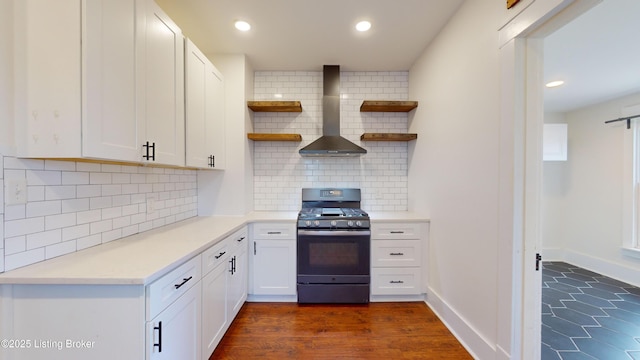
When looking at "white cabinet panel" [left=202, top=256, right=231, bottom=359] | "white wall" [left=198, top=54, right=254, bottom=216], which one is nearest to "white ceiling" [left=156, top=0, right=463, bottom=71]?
"white wall" [left=198, top=54, right=254, bottom=216]

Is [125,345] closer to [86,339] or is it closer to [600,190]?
[86,339]

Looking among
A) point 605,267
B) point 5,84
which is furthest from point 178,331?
point 605,267

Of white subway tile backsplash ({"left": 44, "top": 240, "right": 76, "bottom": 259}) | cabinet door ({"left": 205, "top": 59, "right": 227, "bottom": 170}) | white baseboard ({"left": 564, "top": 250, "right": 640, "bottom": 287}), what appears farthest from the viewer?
white baseboard ({"left": 564, "top": 250, "right": 640, "bottom": 287})

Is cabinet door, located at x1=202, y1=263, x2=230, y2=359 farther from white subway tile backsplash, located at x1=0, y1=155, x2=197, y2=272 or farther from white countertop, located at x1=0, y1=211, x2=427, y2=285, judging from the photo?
white subway tile backsplash, located at x1=0, y1=155, x2=197, y2=272

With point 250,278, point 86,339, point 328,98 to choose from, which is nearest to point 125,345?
point 86,339

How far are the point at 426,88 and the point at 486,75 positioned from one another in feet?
3.31

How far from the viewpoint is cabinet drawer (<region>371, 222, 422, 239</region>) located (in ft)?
8.33

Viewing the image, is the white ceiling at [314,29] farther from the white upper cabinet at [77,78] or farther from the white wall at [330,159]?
the white upper cabinet at [77,78]

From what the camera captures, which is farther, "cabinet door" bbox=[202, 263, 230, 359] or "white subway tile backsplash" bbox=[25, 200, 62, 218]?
"cabinet door" bbox=[202, 263, 230, 359]

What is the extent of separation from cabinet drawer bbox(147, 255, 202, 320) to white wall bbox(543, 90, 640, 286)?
4.97 metres

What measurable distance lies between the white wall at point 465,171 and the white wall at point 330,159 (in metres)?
0.54

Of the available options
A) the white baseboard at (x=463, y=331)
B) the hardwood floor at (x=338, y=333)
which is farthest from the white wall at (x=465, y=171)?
the hardwood floor at (x=338, y=333)

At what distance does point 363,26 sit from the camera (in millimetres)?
2186

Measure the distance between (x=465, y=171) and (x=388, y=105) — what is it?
1298 mm
